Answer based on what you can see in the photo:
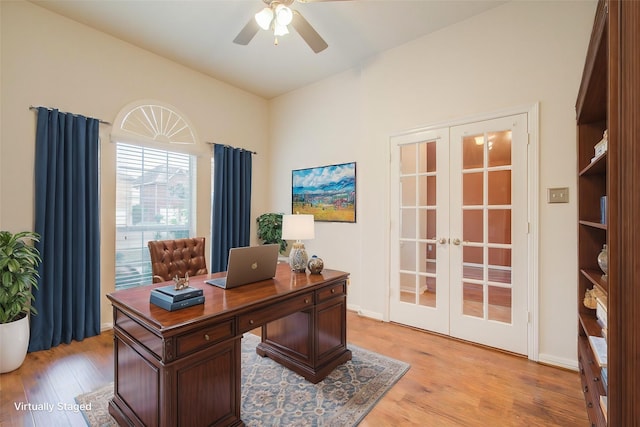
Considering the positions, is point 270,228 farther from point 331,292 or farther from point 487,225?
point 487,225

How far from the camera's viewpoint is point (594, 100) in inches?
71.0

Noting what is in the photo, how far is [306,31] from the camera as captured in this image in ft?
7.46

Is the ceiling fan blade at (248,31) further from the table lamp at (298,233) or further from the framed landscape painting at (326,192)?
the framed landscape painting at (326,192)

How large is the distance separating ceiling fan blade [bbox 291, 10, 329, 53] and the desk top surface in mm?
1958

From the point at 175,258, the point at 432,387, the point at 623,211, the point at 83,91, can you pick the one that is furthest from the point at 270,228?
the point at 623,211

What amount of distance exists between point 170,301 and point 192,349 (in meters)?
0.27

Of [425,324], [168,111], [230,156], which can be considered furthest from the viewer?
[230,156]

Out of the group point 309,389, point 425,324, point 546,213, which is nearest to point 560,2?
point 546,213

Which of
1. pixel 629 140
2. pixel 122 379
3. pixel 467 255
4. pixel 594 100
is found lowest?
pixel 122 379

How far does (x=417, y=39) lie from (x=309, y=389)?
354cm

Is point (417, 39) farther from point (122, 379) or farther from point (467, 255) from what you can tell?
point (122, 379)

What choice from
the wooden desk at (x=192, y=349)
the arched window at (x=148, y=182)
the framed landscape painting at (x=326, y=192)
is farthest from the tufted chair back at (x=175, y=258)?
the framed landscape painting at (x=326, y=192)

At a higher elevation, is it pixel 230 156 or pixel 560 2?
pixel 560 2

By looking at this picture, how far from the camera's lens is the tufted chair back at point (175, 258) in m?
2.53
